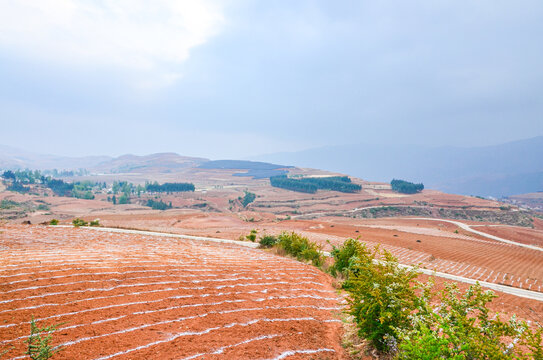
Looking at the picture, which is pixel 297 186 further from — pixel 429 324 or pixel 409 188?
pixel 429 324

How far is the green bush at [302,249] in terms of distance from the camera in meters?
13.9

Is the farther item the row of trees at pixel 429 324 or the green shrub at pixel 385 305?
the green shrub at pixel 385 305

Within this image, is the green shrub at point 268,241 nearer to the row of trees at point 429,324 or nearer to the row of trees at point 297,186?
the row of trees at point 429,324

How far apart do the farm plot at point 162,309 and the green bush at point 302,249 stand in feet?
13.4

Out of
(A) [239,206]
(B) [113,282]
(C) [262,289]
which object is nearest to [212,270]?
(C) [262,289]

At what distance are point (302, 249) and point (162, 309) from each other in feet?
32.5

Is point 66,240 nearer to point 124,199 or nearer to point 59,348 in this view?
point 59,348

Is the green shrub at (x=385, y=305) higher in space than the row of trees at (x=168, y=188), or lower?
higher

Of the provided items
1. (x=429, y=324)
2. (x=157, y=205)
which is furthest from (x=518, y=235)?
(x=157, y=205)

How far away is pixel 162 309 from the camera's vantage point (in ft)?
19.6

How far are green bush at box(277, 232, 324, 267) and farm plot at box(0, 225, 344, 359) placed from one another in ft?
13.4

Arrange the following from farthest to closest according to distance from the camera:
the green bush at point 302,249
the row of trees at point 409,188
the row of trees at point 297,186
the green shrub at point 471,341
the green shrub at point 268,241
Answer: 1. the row of trees at point 297,186
2. the row of trees at point 409,188
3. the green shrub at point 268,241
4. the green bush at point 302,249
5. the green shrub at point 471,341

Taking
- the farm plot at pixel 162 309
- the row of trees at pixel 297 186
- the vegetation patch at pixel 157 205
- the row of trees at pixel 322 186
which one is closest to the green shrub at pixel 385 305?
the farm plot at pixel 162 309

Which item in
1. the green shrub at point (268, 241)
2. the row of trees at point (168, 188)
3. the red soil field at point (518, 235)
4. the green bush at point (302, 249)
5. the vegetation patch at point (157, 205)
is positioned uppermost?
the green bush at point (302, 249)
